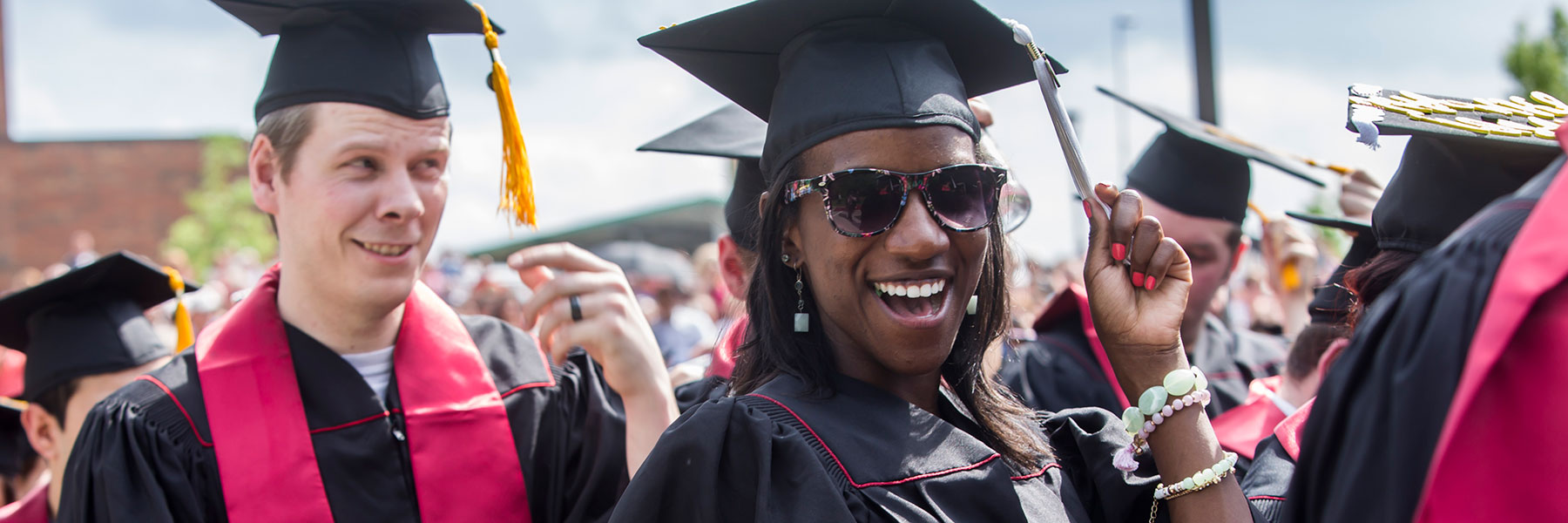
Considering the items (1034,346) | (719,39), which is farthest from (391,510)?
(1034,346)

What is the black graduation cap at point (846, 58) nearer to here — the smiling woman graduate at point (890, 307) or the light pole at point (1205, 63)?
the smiling woman graduate at point (890, 307)

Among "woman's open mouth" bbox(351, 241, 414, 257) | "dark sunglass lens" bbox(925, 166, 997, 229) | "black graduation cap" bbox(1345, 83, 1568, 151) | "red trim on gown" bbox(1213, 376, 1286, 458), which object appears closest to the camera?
"black graduation cap" bbox(1345, 83, 1568, 151)

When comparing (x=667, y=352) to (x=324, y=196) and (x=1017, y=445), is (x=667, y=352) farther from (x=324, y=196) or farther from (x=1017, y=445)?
(x=1017, y=445)

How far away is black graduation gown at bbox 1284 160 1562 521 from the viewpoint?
3.11 feet

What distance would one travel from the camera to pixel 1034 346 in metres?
3.76

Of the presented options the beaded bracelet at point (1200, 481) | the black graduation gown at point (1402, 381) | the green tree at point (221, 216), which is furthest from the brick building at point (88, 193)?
the black graduation gown at point (1402, 381)

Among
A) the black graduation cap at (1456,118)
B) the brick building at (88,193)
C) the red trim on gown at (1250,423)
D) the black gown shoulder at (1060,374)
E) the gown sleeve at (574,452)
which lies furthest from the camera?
the brick building at (88,193)

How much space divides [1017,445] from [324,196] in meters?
1.55

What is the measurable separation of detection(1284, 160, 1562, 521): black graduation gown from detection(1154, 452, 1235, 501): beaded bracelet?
60cm

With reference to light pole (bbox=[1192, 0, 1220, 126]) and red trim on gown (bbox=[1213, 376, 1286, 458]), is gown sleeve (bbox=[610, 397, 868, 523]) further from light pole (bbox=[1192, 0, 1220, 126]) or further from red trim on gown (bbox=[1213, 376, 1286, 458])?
light pole (bbox=[1192, 0, 1220, 126])

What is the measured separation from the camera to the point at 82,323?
3068 millimetres

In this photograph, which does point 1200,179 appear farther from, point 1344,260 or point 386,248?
point 386,248

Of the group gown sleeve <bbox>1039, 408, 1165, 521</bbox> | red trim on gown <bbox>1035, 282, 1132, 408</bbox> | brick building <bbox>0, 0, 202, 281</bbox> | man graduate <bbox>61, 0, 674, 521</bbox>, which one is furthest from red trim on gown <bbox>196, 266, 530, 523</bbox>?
brick building <bbox>0, 0, 202, 281</bbox>

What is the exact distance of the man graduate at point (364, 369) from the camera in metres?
2.15
